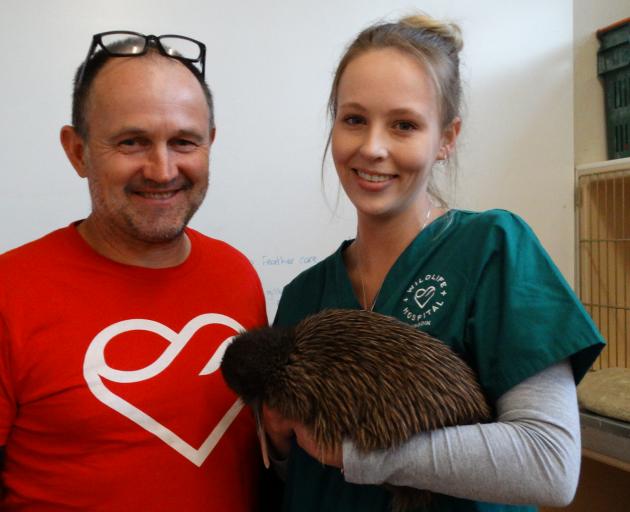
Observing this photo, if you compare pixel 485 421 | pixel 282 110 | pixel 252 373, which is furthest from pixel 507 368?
pixel 282 110

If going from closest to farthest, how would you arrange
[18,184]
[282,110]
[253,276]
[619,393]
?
1. [253,276]
2. [18,184]
3. [282,110]
4. [619,393]

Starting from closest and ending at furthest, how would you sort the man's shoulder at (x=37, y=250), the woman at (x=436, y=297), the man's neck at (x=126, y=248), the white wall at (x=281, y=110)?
the woman at (x=436, y=297) < the man's shoulder at (x=37, y=250) < the man's neck at (x=126, y=248) < the white wall at (x=281, y=110)

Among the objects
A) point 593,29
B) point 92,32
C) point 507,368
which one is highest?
point 593,29

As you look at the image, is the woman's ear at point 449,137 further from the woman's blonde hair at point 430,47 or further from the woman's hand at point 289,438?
the woman's hand at point 289,438

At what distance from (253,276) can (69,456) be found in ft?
1.94

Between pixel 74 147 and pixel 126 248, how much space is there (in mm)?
281

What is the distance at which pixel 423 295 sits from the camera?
0.95m

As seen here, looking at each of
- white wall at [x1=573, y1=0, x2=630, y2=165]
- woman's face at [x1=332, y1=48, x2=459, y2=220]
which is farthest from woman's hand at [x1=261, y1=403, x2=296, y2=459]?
white wall at [x1=573, y1=0, x2=630, y2=165]

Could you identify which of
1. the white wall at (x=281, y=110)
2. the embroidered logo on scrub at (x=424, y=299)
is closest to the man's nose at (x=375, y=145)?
the embroidered logo on scrub at (x=424, y=299)

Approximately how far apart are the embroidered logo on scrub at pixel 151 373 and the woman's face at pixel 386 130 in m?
0.45

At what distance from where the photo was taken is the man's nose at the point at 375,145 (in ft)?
3.18

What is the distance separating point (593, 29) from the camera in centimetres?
286

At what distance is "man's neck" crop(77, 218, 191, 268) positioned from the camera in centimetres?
117

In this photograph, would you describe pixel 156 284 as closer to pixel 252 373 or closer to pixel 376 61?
pixel 252 373
